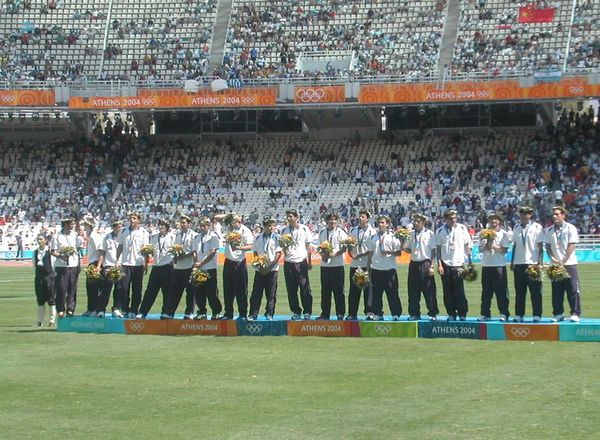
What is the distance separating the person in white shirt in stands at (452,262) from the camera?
19.8 m

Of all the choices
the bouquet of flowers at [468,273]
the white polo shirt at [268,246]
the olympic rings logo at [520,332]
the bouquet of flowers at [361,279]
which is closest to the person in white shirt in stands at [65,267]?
the white polo shirt at [268,246]

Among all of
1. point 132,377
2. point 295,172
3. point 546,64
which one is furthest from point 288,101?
point 132,377

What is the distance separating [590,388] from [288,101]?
3815 cm

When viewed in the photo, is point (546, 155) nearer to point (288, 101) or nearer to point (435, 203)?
point (435, 203)

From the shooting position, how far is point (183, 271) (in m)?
21.5

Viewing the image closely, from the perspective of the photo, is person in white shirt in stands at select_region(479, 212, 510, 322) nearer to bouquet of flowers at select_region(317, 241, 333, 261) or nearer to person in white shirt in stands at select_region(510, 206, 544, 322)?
person in white shirt in stands at select_region(510, 206, 544, 322)

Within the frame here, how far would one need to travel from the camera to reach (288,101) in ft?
168

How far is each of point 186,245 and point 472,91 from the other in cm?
2980

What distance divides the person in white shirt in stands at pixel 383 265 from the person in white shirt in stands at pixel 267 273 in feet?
5.39

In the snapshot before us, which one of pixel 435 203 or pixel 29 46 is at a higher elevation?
pixel 29 46

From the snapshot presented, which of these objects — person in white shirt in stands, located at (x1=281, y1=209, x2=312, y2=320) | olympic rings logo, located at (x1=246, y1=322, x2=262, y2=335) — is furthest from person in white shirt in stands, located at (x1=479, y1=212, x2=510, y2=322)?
olympic rings logo, located at (x1=246, y1=322, x2=262, y2=335)

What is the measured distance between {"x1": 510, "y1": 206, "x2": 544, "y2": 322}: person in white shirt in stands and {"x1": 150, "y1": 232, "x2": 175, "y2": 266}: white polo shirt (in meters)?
6.16

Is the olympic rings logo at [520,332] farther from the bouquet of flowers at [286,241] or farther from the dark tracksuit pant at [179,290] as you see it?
the dark tracksuit pant at [179,290]

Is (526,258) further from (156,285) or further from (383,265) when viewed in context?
(156,285)
